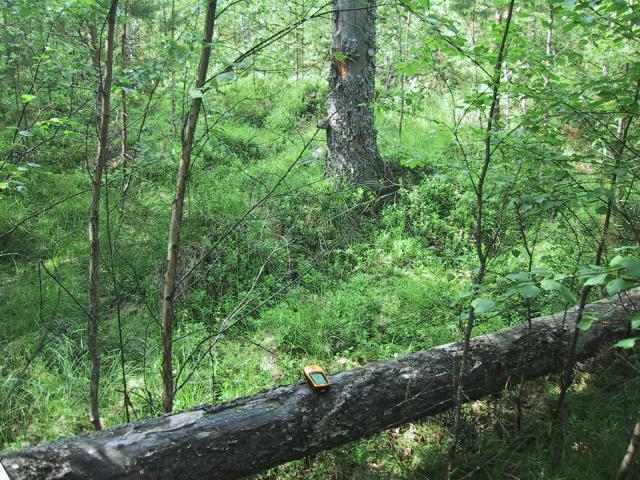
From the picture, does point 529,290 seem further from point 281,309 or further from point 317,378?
point 281,309

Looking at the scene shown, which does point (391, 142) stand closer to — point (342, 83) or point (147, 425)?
point (342, 83)

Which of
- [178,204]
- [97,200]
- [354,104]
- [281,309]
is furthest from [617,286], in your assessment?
[354,104]

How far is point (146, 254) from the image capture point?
4.90 metres

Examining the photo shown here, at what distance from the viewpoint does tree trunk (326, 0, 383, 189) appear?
5.89m

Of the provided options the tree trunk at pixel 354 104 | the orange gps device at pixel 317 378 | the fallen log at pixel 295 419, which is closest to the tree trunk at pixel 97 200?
the fallen log at pixel 295 419

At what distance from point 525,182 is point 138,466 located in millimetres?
2362

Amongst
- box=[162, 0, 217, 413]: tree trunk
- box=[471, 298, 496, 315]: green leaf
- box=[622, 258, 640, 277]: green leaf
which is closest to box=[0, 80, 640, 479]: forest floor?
box=[162, 0, 217, 413]: tree trunk

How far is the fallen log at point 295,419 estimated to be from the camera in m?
2.07

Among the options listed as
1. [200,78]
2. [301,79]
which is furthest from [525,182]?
[301,79]

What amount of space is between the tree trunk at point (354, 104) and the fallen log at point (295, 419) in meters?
3.30

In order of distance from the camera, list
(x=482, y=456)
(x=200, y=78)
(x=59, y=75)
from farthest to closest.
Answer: (x=59, y=75) → (x=482, y=456) → (x=200, y=78)

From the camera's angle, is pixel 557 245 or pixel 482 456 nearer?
pixel 482 456

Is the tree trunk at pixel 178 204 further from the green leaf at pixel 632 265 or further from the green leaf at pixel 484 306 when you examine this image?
the green leaf at pixel 632 265

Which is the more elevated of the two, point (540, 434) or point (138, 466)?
point (138, 466)
